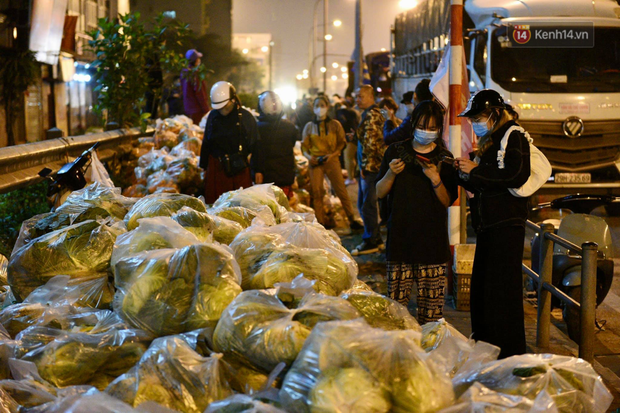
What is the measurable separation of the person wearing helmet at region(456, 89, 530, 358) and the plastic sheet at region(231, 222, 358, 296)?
1.42m

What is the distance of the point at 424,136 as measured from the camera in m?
4.70

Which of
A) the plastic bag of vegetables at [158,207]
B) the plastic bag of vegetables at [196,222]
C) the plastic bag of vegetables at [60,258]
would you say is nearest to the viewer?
the plastic bag of vegetables at [60,258]

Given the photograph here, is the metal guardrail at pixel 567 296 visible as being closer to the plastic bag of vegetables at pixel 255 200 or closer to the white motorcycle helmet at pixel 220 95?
the plastic bag of vegetables at pixel 255 200

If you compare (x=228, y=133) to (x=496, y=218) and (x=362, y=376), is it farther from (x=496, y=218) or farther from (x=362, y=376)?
(x=362, y=376)

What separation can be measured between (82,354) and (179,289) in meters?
0.45

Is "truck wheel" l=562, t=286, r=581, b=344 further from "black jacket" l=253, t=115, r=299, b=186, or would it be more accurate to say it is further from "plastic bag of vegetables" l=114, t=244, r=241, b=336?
"black jacket" l=253, t=115, r=299, b=186

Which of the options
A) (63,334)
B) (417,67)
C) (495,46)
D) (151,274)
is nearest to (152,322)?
(151,274)

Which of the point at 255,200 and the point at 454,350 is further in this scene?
the point at 255,200

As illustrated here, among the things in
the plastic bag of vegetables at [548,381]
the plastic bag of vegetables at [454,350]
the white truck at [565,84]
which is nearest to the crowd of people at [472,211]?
the plastic bag of vegetables at [454,350]

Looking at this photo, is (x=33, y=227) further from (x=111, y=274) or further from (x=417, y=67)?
(x=417, y=67)

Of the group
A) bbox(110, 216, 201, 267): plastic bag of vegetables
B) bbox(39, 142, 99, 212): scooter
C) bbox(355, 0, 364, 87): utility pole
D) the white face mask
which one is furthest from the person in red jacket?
bbox(355, 0, 364, 87): utility pole

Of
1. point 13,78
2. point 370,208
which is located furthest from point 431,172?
point 13,78

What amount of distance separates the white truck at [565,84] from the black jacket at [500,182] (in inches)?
275

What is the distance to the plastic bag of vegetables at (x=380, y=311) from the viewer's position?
2.96 m
